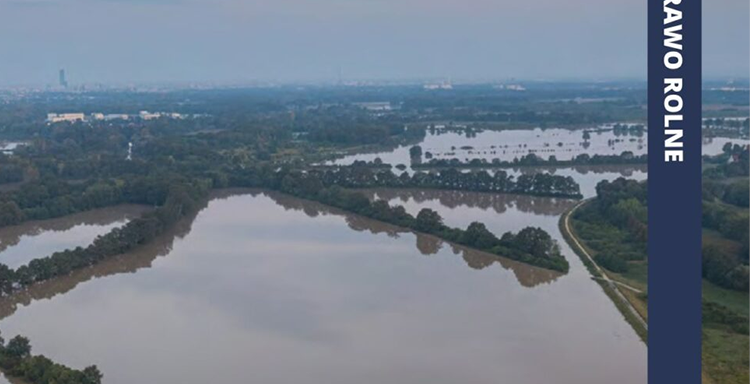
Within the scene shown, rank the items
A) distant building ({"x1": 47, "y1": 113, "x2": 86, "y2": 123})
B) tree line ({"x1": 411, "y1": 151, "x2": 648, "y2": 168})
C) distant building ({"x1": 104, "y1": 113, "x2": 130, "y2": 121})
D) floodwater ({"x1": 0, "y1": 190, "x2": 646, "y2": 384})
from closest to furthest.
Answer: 1. floodwater ({"x1": 0, "y1": 190, "x2": 646, "y2": 384})
2. tree line ({"x1": 411, "y1": 151, "x2": 648, "y2": 168})
3. distant building ({"x1": 47, "y1": 113, "x2": 86, "y2": 123})
4. distant building ({"x1": 104, "y1": 113, "x2": 130, "y2": 121})

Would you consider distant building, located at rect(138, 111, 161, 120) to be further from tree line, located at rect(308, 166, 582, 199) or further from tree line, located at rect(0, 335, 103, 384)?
tree line, located at rect(0, 335, 103, 384)

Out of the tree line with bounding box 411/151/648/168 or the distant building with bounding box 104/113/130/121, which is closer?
the tree line with bounding box 411/151/648/168

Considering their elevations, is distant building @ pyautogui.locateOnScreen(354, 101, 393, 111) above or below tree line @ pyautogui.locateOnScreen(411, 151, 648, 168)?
above

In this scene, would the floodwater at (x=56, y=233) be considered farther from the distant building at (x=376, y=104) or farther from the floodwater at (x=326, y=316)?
the distant building at (x=376, y=104)

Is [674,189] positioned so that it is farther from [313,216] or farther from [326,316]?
[313,216]

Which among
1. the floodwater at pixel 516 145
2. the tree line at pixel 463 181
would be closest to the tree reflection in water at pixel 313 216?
the tree line at pixel 463 181

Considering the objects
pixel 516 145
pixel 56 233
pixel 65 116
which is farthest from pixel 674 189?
pixel 65 116

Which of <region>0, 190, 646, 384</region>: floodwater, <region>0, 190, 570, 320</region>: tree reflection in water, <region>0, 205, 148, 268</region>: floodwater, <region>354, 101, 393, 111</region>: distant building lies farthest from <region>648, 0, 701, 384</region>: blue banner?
<region>354, 101, 393, 111</region>: distant building

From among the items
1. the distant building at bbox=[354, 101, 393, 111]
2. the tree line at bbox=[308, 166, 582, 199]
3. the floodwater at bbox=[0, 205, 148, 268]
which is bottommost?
the floodwater at bbox=[0, 205, 148, 268]
